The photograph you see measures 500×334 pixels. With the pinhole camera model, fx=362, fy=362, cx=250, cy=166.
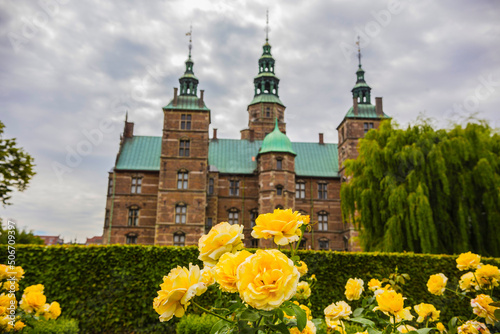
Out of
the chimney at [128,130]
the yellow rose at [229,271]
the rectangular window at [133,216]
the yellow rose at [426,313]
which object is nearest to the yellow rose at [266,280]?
the yellow rose at [229,271]

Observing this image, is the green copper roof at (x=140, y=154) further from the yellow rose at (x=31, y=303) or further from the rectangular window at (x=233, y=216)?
the yellow rose at (x=31, y=303)

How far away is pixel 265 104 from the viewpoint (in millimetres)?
40625

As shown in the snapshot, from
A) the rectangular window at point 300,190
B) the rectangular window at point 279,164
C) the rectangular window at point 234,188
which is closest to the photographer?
the rectangular window at point 279,164

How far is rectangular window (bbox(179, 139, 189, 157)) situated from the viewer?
30438mm

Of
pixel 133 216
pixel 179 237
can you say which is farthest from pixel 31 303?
pixel 133 216

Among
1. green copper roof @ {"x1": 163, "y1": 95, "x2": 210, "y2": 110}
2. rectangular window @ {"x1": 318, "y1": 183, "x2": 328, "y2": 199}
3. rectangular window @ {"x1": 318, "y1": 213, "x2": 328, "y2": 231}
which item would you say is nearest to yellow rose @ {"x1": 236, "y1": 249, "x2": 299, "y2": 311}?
green copper roof @ {"x1": 163, "y1": 95, "x2": 210, "y2": 110}

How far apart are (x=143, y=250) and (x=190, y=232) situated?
18960mm

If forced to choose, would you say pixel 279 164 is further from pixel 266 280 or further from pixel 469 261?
pixel 266 280

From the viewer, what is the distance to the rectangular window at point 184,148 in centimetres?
3044

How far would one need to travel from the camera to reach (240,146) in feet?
121

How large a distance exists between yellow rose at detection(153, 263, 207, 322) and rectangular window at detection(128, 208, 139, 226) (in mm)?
30853

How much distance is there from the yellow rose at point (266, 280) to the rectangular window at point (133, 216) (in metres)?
31.2

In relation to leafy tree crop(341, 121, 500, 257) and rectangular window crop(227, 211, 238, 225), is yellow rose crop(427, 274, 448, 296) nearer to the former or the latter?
leafy tree crop(341, 121, 500, 257)

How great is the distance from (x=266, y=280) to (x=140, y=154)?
33478mm
